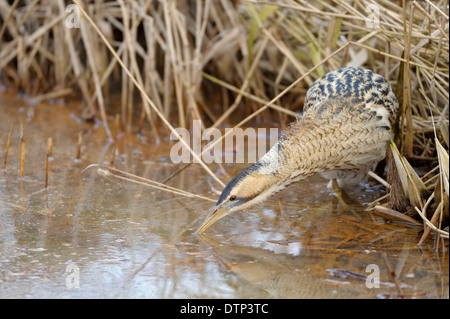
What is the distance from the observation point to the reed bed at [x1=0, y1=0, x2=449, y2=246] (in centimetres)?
446

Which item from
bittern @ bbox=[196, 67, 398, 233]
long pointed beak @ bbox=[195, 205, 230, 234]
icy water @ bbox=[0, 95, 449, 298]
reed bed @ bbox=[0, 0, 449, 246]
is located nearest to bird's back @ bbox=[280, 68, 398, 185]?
bittern @ bbox=[196, 67, 398, 233]

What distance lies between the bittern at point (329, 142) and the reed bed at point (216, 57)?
155 mm

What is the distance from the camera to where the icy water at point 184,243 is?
287cm

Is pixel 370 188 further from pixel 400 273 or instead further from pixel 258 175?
pixel 400 273

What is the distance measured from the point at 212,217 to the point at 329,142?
84 cm

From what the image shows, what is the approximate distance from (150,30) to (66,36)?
2.97 feet

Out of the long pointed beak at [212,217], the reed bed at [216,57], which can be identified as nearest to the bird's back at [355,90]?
the reed bed at [216,57]

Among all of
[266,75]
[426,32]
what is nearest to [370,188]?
[426,32]

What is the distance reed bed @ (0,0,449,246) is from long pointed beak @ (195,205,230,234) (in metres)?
0.94

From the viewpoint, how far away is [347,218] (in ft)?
12.8

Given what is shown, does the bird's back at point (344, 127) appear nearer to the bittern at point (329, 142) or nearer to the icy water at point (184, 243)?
the bittern at point (329, 142)

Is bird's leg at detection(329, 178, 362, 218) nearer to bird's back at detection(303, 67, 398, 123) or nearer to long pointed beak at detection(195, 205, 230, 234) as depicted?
bird's back at detection(303, 67, 398, 123)

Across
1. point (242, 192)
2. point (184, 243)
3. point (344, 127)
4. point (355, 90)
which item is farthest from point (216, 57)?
point (184, 243)

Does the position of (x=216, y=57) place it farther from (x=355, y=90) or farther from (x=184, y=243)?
(x=184, y=243)
